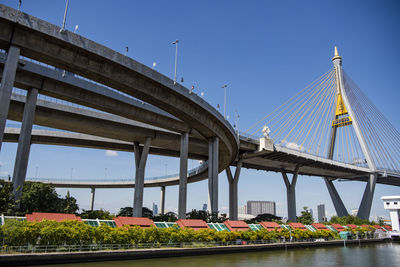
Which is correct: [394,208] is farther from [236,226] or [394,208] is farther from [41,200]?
[41,200]

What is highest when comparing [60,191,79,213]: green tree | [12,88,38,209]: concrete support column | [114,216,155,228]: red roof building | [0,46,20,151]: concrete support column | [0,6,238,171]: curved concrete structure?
[0,6,238,171]: curved concrete structure

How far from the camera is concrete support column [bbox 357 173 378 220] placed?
276 feet

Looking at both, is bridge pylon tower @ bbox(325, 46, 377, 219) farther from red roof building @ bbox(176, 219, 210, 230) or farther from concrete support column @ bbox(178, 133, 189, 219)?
red roof building @ bbox(176, 219, 210, 230)

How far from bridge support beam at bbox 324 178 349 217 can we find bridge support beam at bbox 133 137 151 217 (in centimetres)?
6727

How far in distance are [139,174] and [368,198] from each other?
64790 millimetres

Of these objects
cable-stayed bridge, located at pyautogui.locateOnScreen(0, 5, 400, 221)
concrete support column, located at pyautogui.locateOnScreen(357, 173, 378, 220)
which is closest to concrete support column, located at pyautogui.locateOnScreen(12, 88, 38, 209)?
cable-stayed bridge, located at pyautogui.locateOnScreen(0, 5, 400, 221)

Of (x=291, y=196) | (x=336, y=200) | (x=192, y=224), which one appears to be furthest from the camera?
(x=336, y=200)

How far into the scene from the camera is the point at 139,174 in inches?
2223

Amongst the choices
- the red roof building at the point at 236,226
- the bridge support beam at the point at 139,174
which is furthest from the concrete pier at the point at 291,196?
the red roof building at the point at 236,226

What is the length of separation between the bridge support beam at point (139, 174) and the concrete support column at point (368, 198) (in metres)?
62.0

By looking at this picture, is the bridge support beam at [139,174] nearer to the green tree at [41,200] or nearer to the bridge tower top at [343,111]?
the green tree at [41,200]

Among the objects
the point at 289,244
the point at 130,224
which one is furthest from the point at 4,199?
the point at 289,244

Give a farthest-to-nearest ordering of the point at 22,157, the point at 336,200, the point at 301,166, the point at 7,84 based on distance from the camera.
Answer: the point at 336,200, the point at 301,166, the point at 22,157, the point at 7,84

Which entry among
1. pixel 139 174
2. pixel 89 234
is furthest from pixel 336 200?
pixel 89 234
